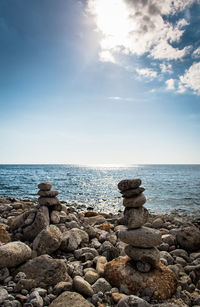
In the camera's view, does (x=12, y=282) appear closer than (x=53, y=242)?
Yes

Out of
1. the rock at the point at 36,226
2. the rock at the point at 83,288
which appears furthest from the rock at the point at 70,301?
the rock at the point at 36,226

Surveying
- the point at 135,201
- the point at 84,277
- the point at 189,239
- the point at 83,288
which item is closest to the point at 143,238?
the point at 135,201

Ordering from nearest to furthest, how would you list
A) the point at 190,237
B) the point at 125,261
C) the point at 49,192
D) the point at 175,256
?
the point at 125,261, the point at 175,256, the point at 190,237, the point at 49,192

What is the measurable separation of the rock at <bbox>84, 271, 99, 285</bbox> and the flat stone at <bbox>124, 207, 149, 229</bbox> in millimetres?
1492

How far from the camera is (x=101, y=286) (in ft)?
15.5

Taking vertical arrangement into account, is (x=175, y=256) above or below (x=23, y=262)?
below

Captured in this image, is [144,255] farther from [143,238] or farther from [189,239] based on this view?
[189,239]

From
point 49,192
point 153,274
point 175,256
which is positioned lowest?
point 175,256

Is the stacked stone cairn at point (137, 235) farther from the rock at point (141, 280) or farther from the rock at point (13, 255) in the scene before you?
the rock at point (13, 255)

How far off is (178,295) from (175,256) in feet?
7.76

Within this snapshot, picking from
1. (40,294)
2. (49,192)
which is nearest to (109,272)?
(40,294)

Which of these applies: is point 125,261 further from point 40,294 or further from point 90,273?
point 40,294

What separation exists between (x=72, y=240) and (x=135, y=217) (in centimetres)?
237

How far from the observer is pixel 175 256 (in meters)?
6.86
